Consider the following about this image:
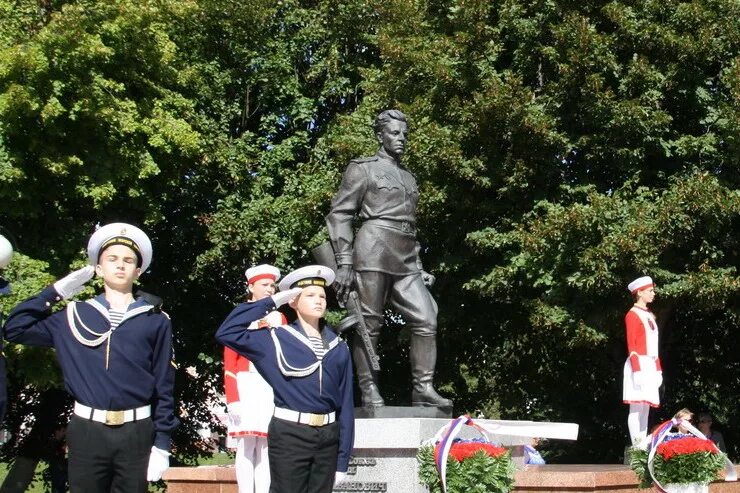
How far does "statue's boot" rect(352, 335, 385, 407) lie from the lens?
33.1ft

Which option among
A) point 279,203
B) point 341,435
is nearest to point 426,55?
point 279,203

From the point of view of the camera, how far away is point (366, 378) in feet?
33.4

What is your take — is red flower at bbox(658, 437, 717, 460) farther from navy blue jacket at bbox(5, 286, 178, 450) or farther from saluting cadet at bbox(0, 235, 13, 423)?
saluting cadet at bbox(0, 235, 13, 423)

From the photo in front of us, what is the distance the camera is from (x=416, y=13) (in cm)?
2125

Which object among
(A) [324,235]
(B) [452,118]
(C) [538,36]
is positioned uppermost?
(C) [538,36]

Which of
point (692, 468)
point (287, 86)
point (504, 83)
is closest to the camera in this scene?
→ point (692, 468)

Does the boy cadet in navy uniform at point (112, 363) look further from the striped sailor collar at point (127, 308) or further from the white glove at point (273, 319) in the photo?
the white glove at point (273, 319)

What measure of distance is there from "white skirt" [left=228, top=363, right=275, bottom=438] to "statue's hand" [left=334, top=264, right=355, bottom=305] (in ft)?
3.61

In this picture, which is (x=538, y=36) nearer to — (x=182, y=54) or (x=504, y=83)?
(x=504, y=83)

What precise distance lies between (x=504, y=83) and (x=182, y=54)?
6.57 m

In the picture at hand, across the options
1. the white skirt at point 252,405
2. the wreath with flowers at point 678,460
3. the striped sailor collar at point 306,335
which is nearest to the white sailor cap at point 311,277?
the striped sailor collar at point 306,335

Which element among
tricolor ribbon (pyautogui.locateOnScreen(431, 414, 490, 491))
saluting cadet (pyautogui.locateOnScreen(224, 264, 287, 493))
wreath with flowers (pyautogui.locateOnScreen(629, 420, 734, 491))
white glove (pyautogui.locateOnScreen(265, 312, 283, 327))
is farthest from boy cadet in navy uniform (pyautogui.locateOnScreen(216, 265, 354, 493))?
wreath with flowers (pyautogui.locateOnScreen(629, 420, 734, 491))

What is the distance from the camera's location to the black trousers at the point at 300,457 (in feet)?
21.4

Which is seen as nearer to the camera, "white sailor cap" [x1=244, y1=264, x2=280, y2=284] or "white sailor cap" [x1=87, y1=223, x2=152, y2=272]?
"white sailor cap" [x1=87, y1=223, x2=152, y2=272]
